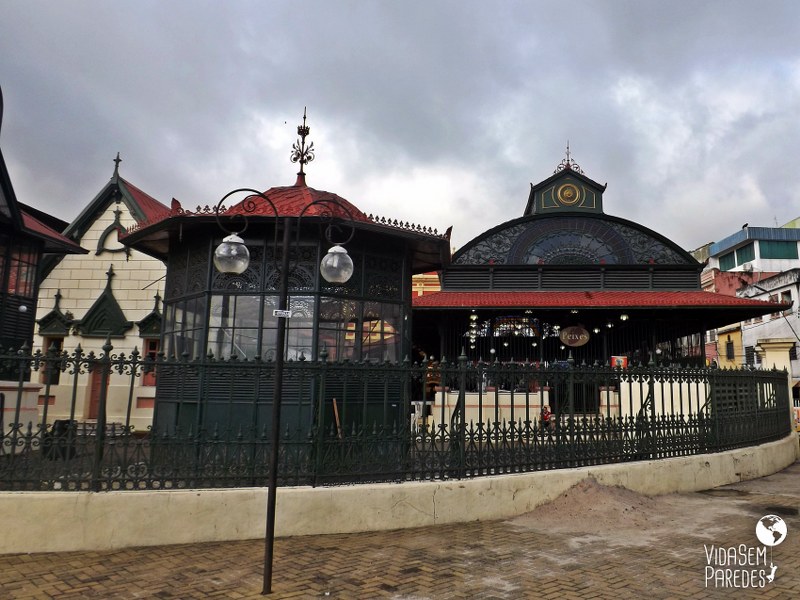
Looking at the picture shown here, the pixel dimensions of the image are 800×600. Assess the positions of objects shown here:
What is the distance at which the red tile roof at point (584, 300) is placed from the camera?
19109 mm

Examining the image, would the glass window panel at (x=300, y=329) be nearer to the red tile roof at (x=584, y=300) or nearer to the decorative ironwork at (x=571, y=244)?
the red tile roof at (x=584, y=300)

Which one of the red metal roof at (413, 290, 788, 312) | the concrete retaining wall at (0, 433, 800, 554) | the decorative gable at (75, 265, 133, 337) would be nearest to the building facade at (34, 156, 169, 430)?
the decorative gable at (75, 265, 133, 337)

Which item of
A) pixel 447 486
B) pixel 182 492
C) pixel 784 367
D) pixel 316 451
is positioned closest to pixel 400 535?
pixel 447 486

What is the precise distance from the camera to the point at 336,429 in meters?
8.54

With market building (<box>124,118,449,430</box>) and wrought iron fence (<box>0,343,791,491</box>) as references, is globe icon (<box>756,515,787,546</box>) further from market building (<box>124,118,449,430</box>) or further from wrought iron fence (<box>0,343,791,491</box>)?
market building (<box>124,118,449,430</box>)

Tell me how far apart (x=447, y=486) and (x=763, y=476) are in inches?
315

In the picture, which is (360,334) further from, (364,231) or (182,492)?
(182,492)

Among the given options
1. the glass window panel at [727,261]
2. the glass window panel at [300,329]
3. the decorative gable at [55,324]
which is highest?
the glass window panel at [727,261]

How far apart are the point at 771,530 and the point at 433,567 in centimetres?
449

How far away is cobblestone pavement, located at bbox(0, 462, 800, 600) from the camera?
16.4 ft

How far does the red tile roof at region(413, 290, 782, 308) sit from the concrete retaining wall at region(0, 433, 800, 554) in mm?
11446

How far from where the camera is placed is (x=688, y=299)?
65.6ft

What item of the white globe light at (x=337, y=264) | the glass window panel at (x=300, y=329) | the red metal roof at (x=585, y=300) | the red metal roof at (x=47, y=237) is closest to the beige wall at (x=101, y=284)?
the red metal roof at (x=47, y=237)

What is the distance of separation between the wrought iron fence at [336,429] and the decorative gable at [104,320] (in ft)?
24.8
